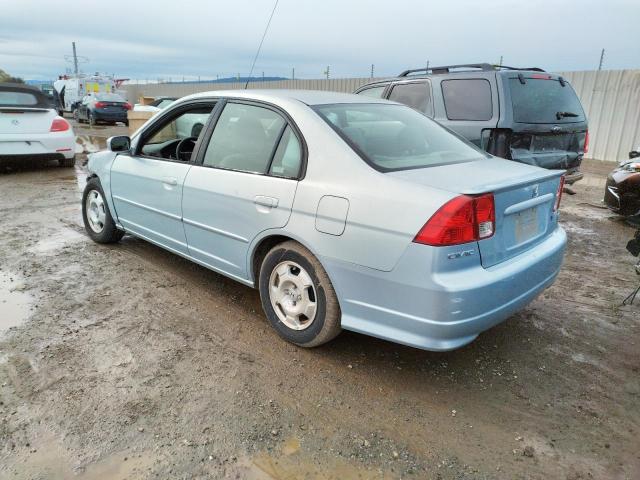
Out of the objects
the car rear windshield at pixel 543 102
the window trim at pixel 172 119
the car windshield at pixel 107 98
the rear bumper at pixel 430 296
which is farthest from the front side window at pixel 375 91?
the car windshield at pixel 107 98

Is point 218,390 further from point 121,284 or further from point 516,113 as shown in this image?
point 516,113

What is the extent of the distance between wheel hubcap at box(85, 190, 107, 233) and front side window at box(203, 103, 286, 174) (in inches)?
79.9

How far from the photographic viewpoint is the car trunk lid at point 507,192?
2.64 metres

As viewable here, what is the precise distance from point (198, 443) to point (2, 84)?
966 centimetres

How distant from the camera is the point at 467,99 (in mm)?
5922

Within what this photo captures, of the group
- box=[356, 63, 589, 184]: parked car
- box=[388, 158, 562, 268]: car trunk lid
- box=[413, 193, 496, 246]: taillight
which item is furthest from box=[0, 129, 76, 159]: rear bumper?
box=[413, 193, 496, 246]: taillight

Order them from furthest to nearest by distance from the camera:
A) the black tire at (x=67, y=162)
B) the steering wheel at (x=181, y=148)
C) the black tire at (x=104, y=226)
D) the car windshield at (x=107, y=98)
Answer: the car windshield at (x=107, y=98) → the black tire at (x=67, y=162) → the black tire at (x=104, y=226) → the steering wheel at (x=181, y=148)

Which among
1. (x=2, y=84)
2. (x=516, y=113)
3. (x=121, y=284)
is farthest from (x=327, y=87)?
(x=121, y=284)

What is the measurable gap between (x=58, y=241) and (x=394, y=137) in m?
4.06

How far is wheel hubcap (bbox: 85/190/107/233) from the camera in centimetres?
519

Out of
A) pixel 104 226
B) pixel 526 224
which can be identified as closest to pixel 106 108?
pixel 104 226

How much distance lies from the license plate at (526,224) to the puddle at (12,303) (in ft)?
11.4

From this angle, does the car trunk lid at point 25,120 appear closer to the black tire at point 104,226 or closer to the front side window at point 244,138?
the black tire at point 104,226

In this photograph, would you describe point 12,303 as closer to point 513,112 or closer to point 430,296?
point 430,296
